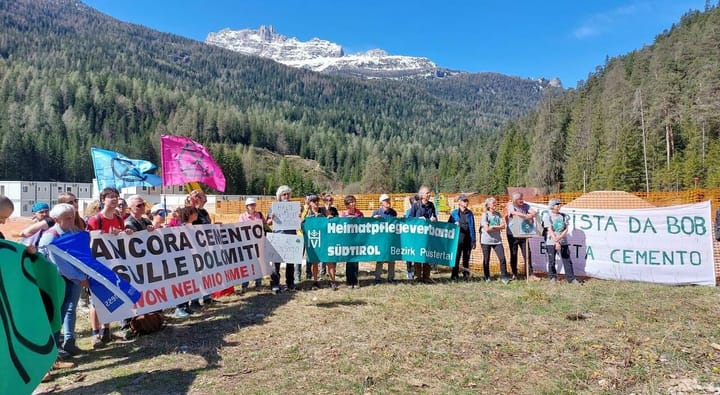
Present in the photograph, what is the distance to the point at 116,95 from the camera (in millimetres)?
156000

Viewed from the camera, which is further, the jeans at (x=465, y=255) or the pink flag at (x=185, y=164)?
the jeans at (x=465, y=255)

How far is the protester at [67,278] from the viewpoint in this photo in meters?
5.27

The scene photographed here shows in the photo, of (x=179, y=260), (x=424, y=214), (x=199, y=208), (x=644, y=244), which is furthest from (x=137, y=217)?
(x=644, y=244)

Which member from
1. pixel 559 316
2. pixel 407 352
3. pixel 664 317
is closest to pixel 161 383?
pixel 407 352

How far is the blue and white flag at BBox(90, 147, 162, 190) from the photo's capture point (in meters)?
11.9

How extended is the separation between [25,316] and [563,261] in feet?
31.0

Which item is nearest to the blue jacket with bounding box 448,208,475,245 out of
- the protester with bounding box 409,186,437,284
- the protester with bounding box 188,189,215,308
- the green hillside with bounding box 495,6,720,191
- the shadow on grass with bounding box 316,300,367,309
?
the protester with bounding box 409,186,437,284

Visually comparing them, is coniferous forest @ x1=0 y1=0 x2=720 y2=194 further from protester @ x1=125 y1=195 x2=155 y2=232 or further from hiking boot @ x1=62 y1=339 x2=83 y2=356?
hiking boot @ x1=62 y1=339 x2=83 y2=356

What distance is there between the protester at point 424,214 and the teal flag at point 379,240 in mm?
222

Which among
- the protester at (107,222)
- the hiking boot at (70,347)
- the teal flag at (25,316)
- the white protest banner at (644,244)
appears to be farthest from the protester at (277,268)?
the white protest banner at (644,244)

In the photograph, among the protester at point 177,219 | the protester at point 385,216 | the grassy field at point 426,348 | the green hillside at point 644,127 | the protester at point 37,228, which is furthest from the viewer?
the green hillside at point 644,127

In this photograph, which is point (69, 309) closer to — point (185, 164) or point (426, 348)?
point (426, 348)

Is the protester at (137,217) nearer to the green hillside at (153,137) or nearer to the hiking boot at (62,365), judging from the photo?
the hiking boot at (62,365)

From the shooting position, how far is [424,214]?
32.6 ft
